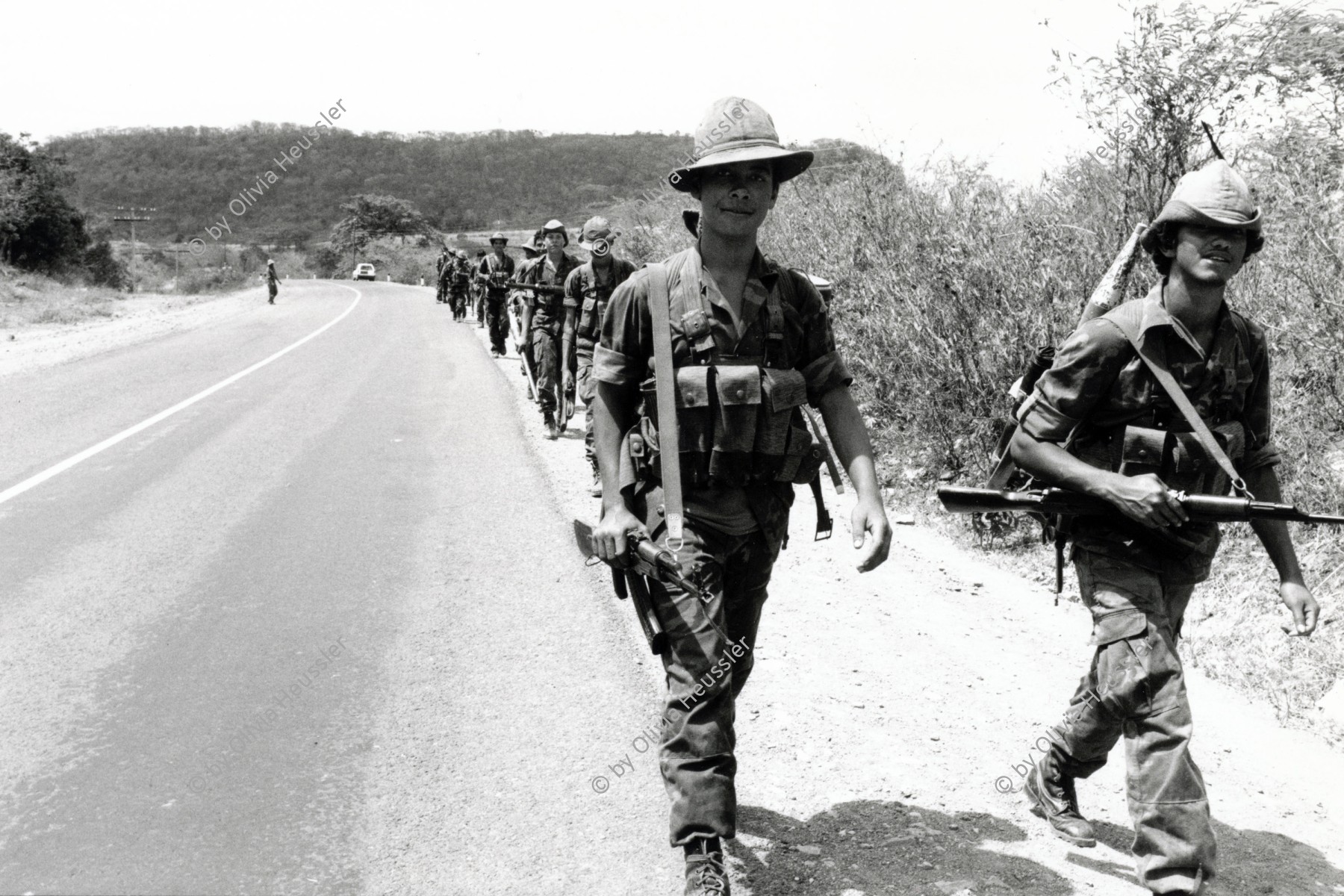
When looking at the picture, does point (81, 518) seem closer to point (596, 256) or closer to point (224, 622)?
point (224, 622)

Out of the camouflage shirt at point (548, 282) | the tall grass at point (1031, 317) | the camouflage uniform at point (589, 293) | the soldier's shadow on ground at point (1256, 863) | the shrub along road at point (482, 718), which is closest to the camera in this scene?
the soldier's shadow on ground at point (1256, 863)

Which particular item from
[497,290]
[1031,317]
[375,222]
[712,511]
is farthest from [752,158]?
[375,222]

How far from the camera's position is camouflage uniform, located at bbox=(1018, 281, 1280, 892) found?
110 inches

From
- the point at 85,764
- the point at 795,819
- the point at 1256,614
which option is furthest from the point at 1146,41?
the point at 85,764

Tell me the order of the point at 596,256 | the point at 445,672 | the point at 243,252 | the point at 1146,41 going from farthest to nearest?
the point at 243,252
the point at 596,256
the point at 1146,41
the point at 445,672

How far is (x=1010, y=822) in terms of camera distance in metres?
3.51

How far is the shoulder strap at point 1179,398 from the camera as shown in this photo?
114 inches

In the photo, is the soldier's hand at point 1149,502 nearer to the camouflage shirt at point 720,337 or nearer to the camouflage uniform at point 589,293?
the camouflage shirt at point 720,337

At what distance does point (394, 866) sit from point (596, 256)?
6.16m

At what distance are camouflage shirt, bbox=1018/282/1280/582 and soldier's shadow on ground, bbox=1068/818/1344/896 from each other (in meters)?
0.88

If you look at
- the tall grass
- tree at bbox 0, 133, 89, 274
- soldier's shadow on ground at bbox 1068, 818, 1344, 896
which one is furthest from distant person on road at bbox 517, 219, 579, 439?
tree at bbox 0, 133, 89, 274

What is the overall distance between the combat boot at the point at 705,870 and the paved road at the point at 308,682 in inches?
15.4

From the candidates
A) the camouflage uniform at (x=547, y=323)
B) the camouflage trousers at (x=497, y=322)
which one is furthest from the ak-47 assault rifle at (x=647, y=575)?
the camouflage trousers at (x=497, y=322)

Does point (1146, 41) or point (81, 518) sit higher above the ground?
point (1146, 41)
